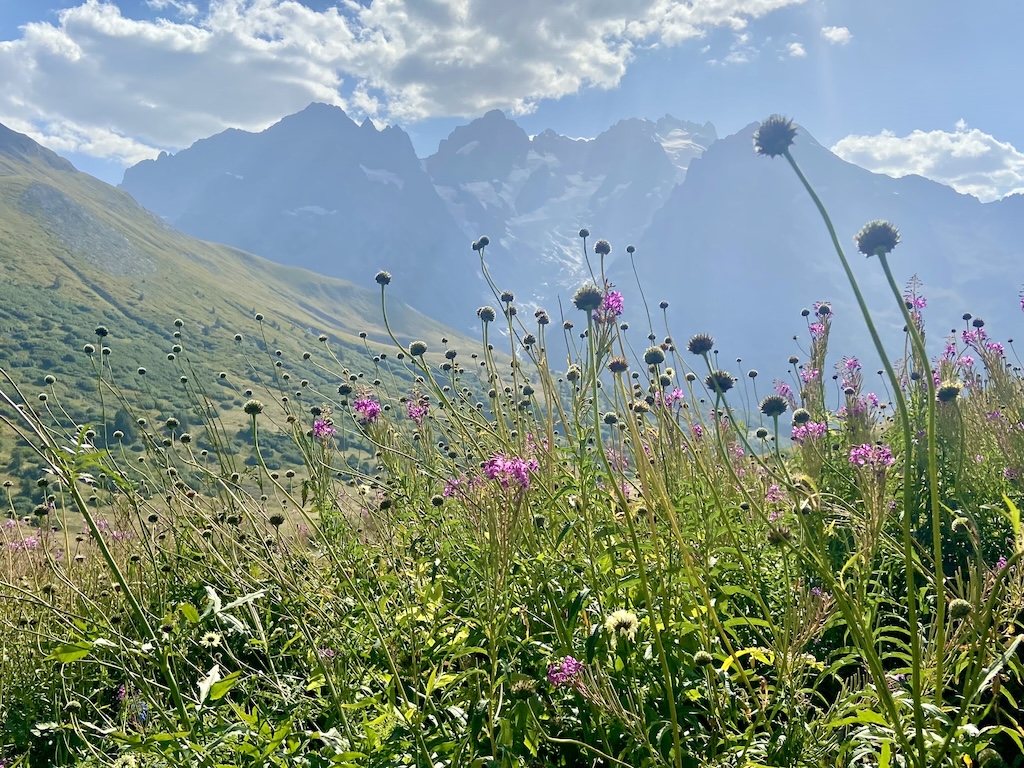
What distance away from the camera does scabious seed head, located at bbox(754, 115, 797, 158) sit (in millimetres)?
2303

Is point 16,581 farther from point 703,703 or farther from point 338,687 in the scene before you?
Result: point 703,703

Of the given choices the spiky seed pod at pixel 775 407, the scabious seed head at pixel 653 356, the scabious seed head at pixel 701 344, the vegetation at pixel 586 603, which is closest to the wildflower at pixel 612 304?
the vegetation at pixel 586 603

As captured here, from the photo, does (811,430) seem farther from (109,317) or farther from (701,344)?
(109,317)

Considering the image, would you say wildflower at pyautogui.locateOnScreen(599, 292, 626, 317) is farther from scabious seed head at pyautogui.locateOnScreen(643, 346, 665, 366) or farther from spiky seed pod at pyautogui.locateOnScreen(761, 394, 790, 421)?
spiky seed pod at pyautogui.locateOnScreen(761, 394, 790, 421)

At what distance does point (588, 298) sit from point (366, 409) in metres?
2.11

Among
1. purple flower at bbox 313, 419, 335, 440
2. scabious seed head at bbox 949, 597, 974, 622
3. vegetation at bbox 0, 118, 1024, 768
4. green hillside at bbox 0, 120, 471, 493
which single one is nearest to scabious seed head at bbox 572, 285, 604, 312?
vegetation at bbox 0, 118, 1024, 768

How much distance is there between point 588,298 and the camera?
310 centimetres

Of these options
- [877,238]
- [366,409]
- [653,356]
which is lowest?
[366,409]

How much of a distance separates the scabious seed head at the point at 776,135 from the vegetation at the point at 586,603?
0.01m

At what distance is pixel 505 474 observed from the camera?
258 cm

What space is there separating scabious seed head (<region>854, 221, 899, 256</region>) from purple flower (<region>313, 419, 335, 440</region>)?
361 cm

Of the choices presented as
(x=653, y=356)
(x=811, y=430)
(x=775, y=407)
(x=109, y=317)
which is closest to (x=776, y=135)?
(x=775, y=407)

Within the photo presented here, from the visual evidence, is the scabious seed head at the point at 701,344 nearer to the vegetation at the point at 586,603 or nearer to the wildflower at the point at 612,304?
the vegetation at the point at 586,603

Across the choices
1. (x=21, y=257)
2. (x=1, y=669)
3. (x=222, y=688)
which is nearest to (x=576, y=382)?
(x=222, y=688)
